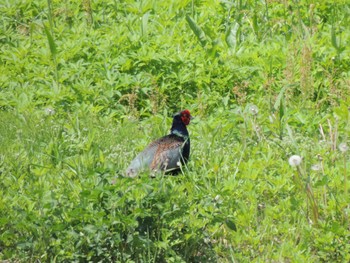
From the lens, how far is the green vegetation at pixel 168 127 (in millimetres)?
5145

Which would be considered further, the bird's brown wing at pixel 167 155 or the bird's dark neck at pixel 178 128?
the bird's dark neck at pixel 178 128

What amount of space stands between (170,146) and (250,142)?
0.64 meters

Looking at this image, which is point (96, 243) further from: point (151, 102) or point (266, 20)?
point (266, 20)

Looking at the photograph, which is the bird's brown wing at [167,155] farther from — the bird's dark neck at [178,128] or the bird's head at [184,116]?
the bird's head at [184,116]

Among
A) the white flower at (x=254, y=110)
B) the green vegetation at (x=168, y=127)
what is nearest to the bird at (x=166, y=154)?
the green vegetation at (x=168, y=127)

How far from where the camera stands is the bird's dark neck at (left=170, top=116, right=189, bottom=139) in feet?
22.1

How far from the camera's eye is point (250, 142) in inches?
267

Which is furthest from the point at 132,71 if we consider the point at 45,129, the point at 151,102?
the point at 45,129

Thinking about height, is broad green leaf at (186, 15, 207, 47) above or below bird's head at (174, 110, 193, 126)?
above

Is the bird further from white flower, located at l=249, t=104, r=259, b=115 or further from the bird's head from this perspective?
white flower, located at l=249, t=104, r=259, b=115

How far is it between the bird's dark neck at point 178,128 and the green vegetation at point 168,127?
6.8 inches

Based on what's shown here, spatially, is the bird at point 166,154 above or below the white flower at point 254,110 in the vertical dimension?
below

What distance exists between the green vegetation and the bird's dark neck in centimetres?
17

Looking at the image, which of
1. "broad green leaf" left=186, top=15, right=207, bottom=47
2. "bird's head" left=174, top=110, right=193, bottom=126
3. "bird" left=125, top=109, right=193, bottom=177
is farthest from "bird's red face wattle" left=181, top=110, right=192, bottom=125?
"broad green leaf" left=186, top=15, right=207, bottom=47
